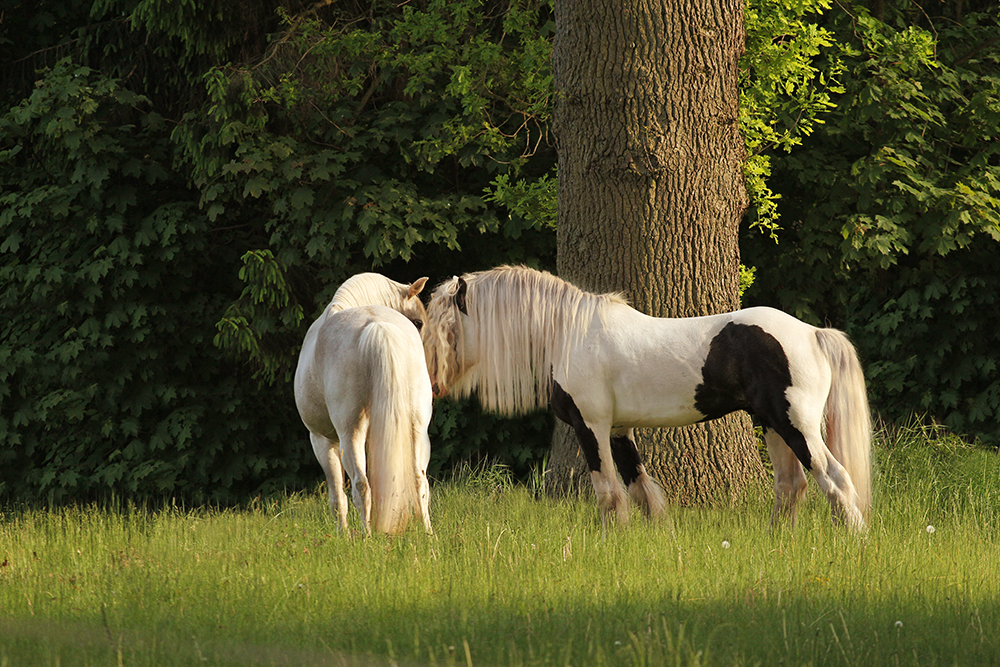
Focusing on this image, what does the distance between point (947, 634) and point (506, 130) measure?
851 cm

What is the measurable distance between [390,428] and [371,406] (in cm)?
24

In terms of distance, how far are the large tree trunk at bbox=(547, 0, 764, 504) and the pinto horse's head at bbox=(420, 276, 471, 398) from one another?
1.53 m

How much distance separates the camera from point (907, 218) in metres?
10.7

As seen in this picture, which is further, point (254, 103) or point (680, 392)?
point (254, 103)

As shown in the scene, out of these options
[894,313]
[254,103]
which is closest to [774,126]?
[894,313]

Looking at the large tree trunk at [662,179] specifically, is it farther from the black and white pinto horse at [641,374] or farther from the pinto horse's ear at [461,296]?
the pinto horse's ear at [461,296]

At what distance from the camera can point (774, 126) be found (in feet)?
36.7

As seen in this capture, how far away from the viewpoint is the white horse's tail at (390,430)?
18.1ft

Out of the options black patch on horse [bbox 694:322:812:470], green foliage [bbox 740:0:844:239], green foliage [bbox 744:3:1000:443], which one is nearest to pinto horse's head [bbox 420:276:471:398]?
black patch on horse [bbox 694:322:812:470]

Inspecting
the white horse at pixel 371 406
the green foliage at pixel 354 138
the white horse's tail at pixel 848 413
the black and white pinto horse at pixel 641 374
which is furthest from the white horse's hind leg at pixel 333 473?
the green foliage at pixel 354 138

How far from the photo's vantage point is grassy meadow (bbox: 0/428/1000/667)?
3.64 m

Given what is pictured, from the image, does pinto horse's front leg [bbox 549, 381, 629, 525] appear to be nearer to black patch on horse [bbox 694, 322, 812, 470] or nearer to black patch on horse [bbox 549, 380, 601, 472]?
black patch on horse [bbox 549, 380, 601, 472]

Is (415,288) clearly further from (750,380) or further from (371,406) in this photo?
(750,380)

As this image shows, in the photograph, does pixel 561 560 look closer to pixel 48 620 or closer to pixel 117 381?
pixel 48 620
